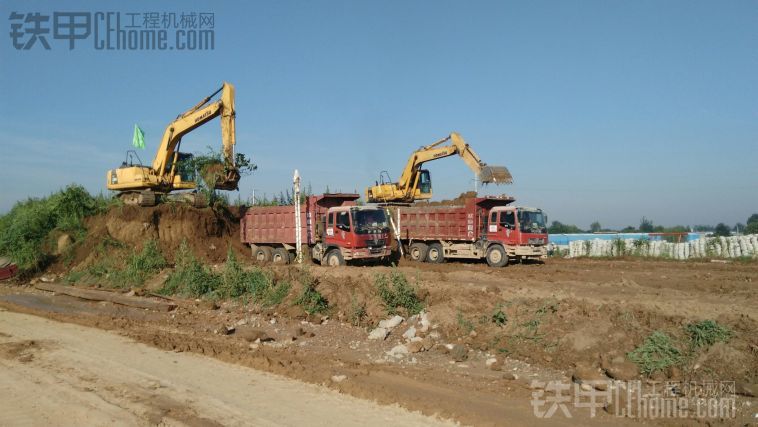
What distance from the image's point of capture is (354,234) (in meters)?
18.2

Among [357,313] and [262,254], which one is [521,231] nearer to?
[357,313]

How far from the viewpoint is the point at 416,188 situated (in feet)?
96.6

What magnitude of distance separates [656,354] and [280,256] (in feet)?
53.2

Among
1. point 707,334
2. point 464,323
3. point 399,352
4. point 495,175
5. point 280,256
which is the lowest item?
point 399,352

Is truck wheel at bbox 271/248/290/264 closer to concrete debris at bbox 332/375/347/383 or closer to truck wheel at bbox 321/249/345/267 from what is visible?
truck wheel at bbox 321/249/345/267

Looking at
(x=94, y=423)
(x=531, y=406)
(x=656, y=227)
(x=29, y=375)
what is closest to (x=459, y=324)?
(x=531, y=406)

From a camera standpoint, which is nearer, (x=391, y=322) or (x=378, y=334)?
(x=378, y=334)

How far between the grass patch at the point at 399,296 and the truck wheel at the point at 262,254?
11.1 m

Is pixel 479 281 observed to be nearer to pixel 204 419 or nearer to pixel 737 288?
pixel 737 288

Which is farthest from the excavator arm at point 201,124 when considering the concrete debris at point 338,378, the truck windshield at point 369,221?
the concrete debris at point 338,378

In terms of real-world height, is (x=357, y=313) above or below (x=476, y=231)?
below

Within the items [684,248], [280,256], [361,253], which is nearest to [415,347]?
[361,253]

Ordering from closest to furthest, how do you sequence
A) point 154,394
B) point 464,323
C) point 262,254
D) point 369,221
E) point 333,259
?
1. point 154,394
2. point 464,323
3. point 369,221
4. point 333,259
5. point 262,254

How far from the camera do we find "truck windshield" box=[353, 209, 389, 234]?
1833cm
